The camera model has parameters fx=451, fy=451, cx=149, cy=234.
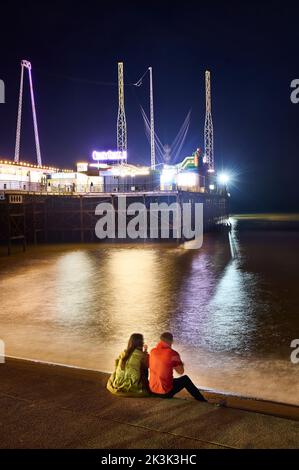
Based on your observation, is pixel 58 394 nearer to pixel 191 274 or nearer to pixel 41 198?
pixel 191 274

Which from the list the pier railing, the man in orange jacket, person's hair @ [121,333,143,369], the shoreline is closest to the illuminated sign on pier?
the pier railing

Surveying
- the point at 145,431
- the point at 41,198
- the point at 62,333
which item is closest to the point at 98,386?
the point at 145,431

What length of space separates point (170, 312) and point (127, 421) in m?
7.88

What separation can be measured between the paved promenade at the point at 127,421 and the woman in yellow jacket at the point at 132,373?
0.13m

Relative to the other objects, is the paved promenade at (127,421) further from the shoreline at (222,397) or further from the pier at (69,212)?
the pier at (69,212)

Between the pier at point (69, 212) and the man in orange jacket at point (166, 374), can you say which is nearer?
the man in orange jacket at point (166, 374)

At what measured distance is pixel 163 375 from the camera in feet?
20.2

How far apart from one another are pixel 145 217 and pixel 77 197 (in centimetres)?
567

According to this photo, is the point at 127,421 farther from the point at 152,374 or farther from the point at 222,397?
the point at 222,397

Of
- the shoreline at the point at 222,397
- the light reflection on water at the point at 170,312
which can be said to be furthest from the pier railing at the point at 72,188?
the shoreline at the point at 222,397

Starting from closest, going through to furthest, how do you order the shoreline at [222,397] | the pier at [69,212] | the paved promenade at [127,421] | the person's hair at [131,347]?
the paved promenade at [127,421], the shoreline at [222,397], the person's hair at [131,347], the pier at [69,212]

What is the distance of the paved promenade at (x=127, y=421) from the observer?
498 cm

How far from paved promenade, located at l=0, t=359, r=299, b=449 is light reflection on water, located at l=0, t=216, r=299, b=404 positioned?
1.56m

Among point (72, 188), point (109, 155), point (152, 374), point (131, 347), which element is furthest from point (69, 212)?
point (152, 374)
